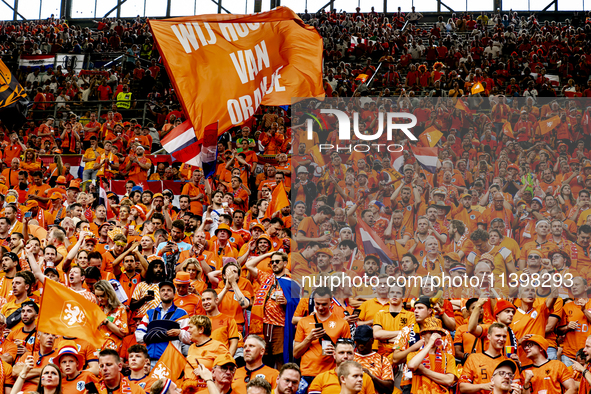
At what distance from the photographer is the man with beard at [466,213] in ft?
36.6

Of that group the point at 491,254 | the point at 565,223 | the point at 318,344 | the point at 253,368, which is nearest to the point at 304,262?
the point at 318,344

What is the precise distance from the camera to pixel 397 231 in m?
10.9

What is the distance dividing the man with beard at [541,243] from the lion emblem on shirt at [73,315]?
6.12 meters

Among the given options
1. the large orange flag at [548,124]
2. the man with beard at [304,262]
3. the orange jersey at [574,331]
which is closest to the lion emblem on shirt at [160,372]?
the man with beard at [304,262]

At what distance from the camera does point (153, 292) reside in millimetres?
8625

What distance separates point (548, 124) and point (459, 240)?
19.4ft

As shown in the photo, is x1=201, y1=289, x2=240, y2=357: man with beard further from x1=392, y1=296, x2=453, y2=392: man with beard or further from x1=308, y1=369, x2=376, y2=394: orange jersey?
x1=392, y1=296, x2=453, y2=392: man with beard

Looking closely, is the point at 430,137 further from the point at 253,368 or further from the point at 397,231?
the point at 253,368

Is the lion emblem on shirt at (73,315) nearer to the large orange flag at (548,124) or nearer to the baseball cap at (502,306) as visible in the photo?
the baseball cap at (502,306)

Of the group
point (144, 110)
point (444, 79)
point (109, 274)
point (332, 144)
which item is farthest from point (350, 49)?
point (109, 274)

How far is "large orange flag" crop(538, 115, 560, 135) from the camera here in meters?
14.8

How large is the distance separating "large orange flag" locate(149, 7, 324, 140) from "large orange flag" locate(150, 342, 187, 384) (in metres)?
3.18

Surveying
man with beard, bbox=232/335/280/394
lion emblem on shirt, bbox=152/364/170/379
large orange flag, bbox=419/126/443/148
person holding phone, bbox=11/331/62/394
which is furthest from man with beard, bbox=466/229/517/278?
person holding phone, bbox=11/331/62/394

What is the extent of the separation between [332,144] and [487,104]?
4319 millimetres
